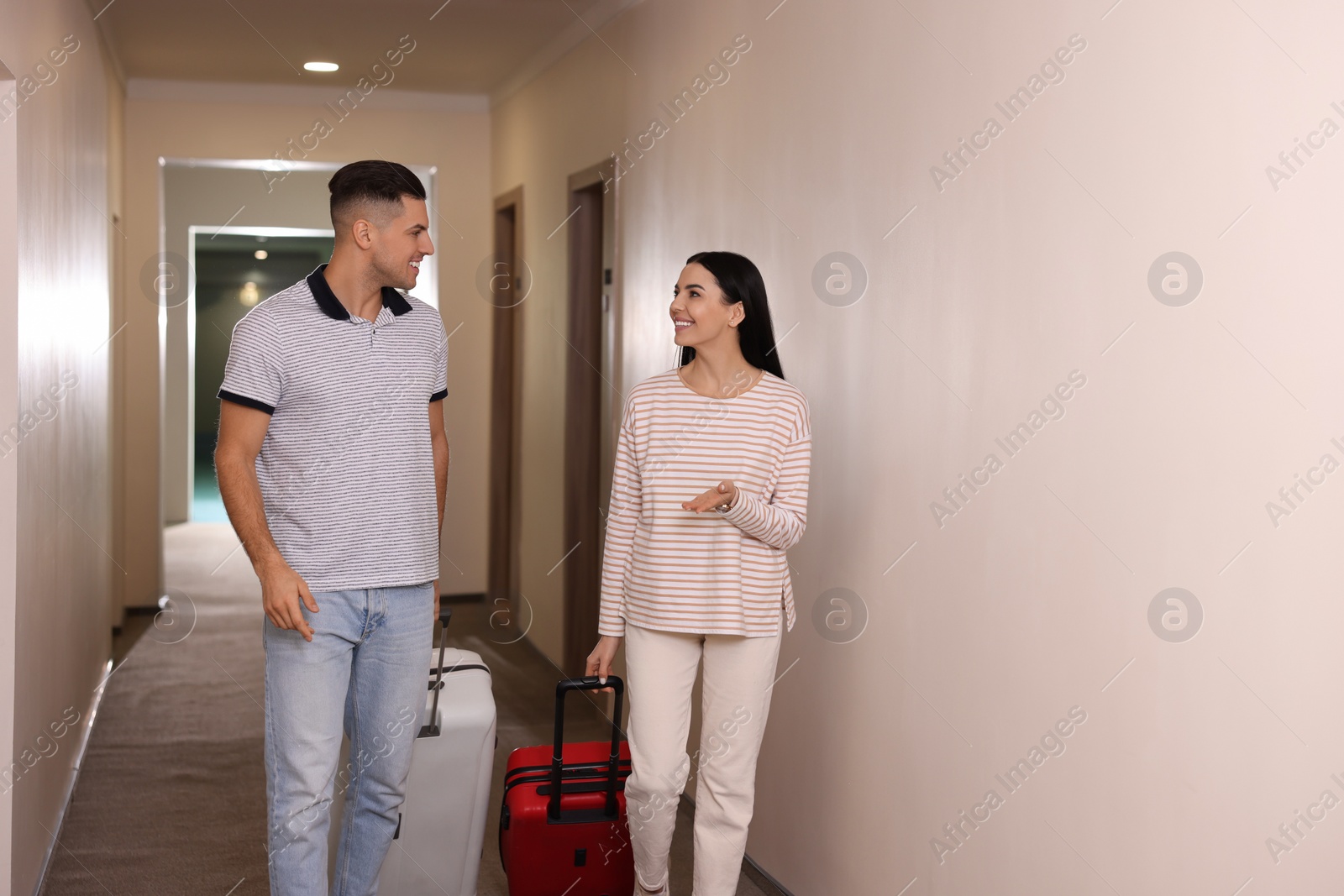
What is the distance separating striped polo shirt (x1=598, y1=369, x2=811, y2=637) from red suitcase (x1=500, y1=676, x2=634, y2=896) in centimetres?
41

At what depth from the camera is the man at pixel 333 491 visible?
6.40 feet

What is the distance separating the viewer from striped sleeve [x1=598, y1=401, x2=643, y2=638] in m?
2.39

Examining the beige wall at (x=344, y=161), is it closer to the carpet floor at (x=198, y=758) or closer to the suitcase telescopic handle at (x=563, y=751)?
the carpet floor at (x=198, y=758)

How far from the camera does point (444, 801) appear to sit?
8.40 ft

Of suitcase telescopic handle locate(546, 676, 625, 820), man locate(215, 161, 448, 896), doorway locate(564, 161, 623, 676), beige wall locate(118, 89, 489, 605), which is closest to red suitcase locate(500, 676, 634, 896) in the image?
suitcase telescopic handle locate(546, 676, 625, 820)

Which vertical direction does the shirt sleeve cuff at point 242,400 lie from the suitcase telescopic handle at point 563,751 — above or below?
above

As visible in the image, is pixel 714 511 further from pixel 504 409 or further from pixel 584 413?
pixel 504 409

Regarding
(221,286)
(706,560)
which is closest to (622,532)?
(706,560)

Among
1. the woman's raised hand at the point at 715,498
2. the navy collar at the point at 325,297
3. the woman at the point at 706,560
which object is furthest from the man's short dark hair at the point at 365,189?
the woman's raised hand at the point at 715,498

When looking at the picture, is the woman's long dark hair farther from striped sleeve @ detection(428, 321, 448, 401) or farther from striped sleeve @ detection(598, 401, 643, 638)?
striped sleeve @ detection(428, 321, 448, 401)

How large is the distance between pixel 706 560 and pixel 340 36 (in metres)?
3.78

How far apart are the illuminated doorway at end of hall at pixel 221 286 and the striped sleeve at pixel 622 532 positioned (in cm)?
703

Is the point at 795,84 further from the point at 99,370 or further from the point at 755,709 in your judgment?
the point at 99,370

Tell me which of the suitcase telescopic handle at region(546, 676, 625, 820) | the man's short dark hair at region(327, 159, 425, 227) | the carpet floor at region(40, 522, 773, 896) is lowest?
the carpet floor at region(40, 522, 773, 896)
